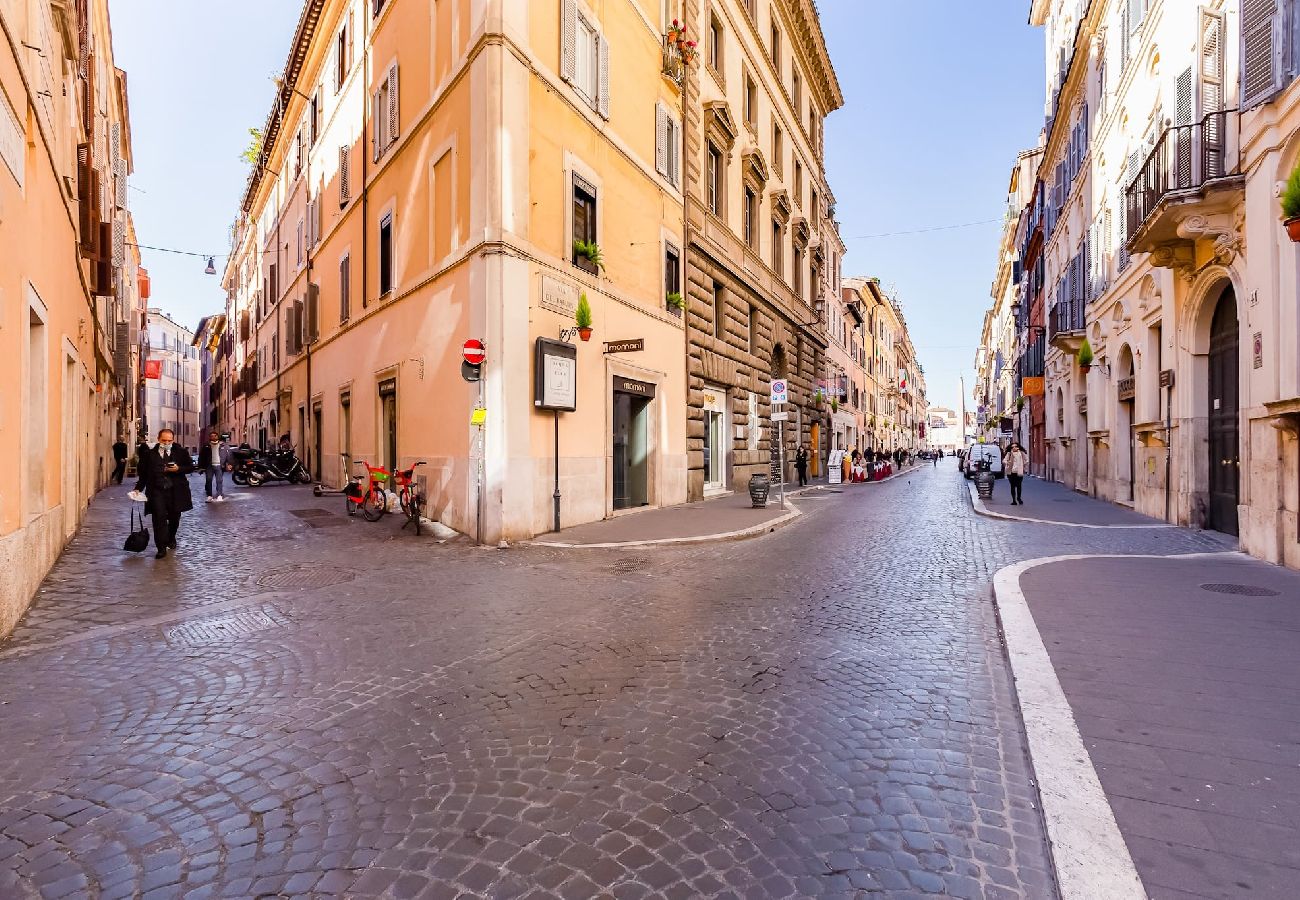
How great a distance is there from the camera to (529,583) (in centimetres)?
782

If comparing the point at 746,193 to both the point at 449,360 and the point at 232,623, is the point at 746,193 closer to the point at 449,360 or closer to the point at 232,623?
the point at 449,360

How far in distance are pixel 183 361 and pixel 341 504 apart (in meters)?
73.8

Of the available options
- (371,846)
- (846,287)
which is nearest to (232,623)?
(371,846)

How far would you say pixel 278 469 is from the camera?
22.4 metres

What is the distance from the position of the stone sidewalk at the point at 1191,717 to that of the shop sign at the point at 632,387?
909 centimetres

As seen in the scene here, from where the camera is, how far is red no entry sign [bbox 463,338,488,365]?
35.1 feet

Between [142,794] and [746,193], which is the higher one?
[746,193]

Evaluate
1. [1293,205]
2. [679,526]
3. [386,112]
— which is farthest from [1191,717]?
[386,112]

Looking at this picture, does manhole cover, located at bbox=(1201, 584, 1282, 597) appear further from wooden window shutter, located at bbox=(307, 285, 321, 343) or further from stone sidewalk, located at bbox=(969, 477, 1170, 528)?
wooden window shutter, located at bbox=(307, 285, 321, 343)

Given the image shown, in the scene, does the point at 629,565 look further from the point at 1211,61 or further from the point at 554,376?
the point at 1211,61

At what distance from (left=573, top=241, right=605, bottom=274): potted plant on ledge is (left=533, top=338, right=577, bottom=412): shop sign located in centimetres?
192

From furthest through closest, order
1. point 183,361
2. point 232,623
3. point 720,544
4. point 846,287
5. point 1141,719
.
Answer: point 183,361, point 846,287, point 720,544, point 232,623, point 1141,719

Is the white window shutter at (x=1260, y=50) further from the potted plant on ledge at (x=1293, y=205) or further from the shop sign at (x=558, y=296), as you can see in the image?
the shop sign at (x=558, y=296)

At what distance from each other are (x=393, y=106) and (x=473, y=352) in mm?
7895
